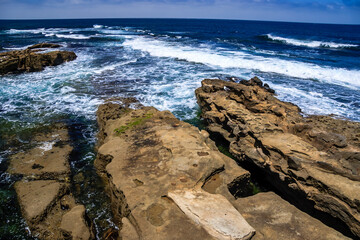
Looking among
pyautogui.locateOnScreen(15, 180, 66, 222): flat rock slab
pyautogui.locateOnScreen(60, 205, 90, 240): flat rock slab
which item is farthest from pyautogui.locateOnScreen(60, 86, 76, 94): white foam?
pyautogui.locateOnScreen(60, 205, 90, 240): flat rock slab

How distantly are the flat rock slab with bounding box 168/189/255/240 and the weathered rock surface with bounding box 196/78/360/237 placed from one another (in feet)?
6.28

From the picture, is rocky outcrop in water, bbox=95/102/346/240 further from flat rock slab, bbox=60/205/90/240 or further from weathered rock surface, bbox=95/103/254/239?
flat rock slab, bbox=60/205/90/240

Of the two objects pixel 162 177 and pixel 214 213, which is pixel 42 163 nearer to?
pixel 162 177

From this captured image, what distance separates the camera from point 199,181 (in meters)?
4.86

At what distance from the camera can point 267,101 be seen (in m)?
9.48

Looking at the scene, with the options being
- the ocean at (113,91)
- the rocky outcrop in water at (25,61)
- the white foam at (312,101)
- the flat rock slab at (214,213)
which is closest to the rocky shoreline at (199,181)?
the flat rock slab at (214,213)

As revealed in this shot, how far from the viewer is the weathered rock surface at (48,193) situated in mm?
4438

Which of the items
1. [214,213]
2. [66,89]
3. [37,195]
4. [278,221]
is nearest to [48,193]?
[37,195]

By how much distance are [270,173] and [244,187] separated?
82cm

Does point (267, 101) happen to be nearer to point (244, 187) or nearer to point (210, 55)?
point (244, 187)

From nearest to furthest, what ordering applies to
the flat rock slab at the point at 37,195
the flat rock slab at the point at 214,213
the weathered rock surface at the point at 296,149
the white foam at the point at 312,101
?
the flat rock slab at the point at 214,213, the weathered rock surface at the point at 296,149, the flat rock slab at the point at 37,195, the white foam at the point at 312,101

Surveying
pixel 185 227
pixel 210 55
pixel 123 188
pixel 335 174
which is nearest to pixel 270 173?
pixel 335 174

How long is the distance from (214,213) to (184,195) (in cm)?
71

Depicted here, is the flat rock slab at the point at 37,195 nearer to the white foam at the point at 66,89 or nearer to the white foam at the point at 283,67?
the white foam at the point at 66,89
